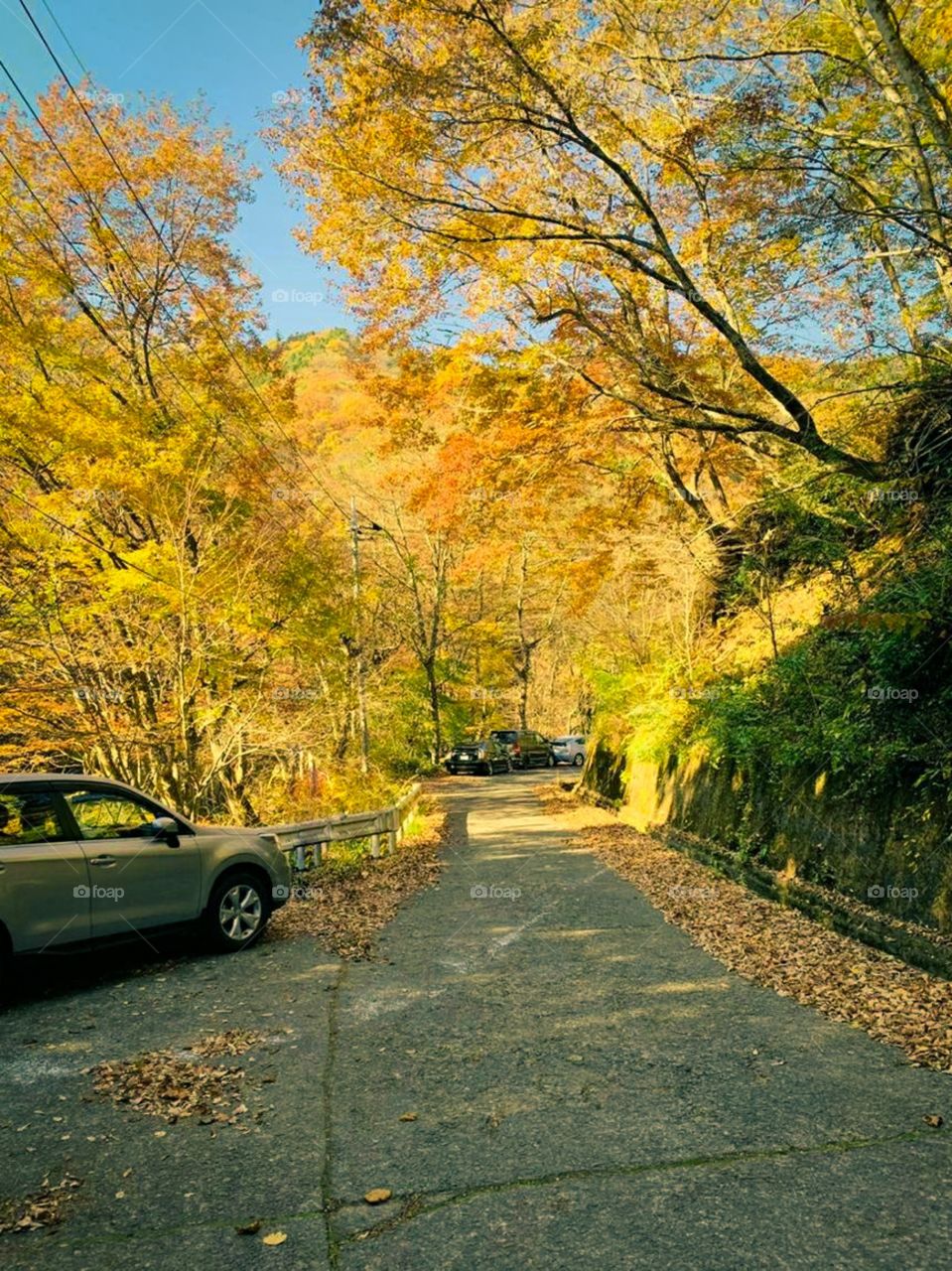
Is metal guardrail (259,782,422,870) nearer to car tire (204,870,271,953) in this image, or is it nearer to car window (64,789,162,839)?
car tire (204,870,271,953)

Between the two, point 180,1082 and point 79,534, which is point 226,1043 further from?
point 79,534

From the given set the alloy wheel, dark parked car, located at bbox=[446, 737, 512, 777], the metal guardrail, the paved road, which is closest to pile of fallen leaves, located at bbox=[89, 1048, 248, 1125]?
the paved road

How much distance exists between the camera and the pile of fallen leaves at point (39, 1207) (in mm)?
3314

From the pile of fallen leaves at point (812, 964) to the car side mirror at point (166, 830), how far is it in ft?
16.2

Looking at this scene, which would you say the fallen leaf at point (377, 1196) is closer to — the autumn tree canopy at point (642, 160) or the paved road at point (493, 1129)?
the paved road at point (493, 1129)

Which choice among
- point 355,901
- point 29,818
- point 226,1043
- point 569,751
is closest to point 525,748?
point 569,751

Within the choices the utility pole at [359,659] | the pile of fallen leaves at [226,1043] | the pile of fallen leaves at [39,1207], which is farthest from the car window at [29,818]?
the utility pole at [359,659]

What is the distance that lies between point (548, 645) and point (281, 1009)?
158ft

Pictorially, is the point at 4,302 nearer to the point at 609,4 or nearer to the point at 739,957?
the point at 609,4

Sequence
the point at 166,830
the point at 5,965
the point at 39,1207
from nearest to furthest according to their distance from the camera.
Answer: the point at 39,1207, the point at 5,965, the point at 166,830

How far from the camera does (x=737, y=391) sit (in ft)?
45.3

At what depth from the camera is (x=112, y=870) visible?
682cm

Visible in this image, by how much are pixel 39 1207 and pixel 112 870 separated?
3610 mm

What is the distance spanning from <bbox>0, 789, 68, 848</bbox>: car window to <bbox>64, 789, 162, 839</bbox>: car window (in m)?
0.19
